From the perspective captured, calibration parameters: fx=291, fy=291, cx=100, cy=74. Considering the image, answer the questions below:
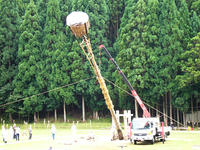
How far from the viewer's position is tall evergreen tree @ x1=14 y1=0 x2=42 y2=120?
39688mm

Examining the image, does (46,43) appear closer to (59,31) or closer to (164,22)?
(59,31)

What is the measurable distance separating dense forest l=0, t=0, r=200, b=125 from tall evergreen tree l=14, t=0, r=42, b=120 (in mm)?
135

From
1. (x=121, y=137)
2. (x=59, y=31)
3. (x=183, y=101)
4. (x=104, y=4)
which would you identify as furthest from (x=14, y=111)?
(x=121, y=137)

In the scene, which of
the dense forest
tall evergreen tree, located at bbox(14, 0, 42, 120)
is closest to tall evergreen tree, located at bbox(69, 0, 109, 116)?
the dense forest

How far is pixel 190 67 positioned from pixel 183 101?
377cm

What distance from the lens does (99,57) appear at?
127 feet

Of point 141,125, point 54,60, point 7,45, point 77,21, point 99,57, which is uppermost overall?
point 7,45

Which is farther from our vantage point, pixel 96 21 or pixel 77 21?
pixel 96 21

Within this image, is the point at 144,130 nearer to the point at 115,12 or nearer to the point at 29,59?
the point at 29,59

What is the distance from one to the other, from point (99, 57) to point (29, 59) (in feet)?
32.3

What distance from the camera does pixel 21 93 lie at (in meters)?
41.0

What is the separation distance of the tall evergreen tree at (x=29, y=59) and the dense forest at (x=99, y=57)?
0.13 m

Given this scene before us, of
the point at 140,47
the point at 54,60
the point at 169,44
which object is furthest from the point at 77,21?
the point at 54,60

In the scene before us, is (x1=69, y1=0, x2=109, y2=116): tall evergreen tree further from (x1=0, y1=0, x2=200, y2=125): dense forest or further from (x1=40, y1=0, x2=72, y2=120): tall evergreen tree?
(x1=40, y1=0, x2=72, y2=120): tall evergreen tree
